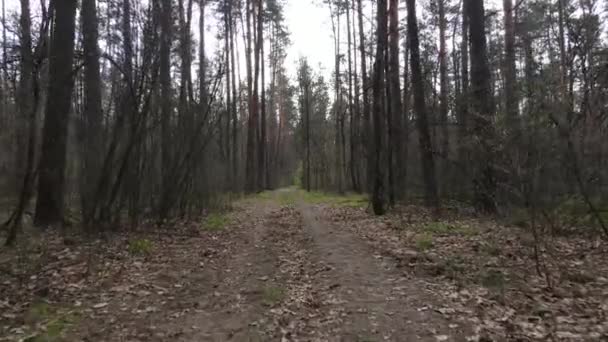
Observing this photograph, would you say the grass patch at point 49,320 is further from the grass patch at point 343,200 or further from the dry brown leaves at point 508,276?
the grass patch at point 343,200

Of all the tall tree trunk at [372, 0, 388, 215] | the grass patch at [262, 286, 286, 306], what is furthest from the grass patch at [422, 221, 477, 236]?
the grass patch at [262, 286, 286, 306]

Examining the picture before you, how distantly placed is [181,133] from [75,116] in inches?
92.6

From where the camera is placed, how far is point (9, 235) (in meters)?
7.76

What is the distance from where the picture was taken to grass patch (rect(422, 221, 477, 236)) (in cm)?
866

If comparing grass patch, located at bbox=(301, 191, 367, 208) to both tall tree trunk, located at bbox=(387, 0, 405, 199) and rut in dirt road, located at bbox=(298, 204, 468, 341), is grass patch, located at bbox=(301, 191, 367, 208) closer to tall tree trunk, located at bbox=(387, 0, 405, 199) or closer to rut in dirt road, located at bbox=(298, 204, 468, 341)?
tall tree trunk, located at bbox=(387, 0, 405, 199)

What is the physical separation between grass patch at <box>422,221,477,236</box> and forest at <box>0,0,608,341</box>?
2.6 inches

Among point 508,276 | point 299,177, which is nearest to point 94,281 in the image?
point 508,276

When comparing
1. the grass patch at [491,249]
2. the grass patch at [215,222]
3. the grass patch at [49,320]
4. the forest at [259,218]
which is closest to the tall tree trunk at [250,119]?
the forest at [259,218]

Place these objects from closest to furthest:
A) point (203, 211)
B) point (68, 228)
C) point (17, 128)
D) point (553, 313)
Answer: point (553, 313)
point (68, 228)
point (17, 128)
point (203, 211)

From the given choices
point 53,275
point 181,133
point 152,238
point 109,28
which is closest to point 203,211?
point 181,133

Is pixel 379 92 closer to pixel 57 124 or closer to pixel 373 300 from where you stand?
pixel 57 124

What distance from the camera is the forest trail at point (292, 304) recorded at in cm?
445

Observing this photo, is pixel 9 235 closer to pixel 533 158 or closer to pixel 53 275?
pixel 53 275

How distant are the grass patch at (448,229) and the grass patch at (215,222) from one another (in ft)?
15.6
